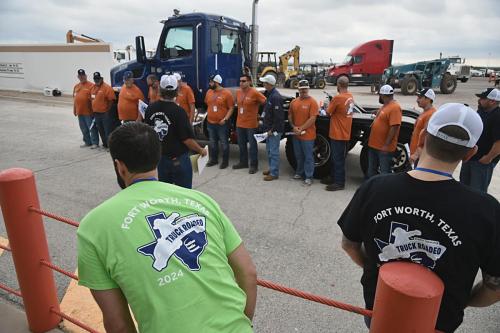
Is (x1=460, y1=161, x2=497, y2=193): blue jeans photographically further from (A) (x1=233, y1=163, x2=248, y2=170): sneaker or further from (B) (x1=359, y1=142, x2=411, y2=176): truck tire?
(A) (x1=233, y1=163, x2=248, y2=170): sneaker

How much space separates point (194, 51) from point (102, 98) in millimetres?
2293

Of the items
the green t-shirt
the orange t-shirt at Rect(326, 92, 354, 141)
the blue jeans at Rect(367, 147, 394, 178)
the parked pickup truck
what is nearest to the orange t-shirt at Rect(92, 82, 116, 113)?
the parked pickup truck

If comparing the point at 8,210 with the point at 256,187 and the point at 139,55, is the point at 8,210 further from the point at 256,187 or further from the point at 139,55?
the point at 139,55

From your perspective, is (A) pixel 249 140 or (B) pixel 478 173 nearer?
(B) pixel 478 173

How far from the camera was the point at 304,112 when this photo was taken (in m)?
5.54

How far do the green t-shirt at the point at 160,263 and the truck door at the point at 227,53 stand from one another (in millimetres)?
6485

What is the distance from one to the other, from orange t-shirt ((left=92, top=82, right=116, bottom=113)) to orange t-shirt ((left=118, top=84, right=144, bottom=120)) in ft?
2.06

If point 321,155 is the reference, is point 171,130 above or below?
above

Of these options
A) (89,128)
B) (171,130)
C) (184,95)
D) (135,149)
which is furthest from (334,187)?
(89,128)

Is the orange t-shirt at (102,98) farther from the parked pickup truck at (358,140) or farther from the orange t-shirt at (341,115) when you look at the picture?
the orange t-shirt at (341,115)

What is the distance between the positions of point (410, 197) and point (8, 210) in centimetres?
223

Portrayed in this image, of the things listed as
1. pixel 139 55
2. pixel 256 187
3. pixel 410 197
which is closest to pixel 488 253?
pixel 410 197

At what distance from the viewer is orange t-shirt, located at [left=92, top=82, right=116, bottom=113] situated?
7.62m

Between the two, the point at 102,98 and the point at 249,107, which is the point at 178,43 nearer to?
the point at 102,98
